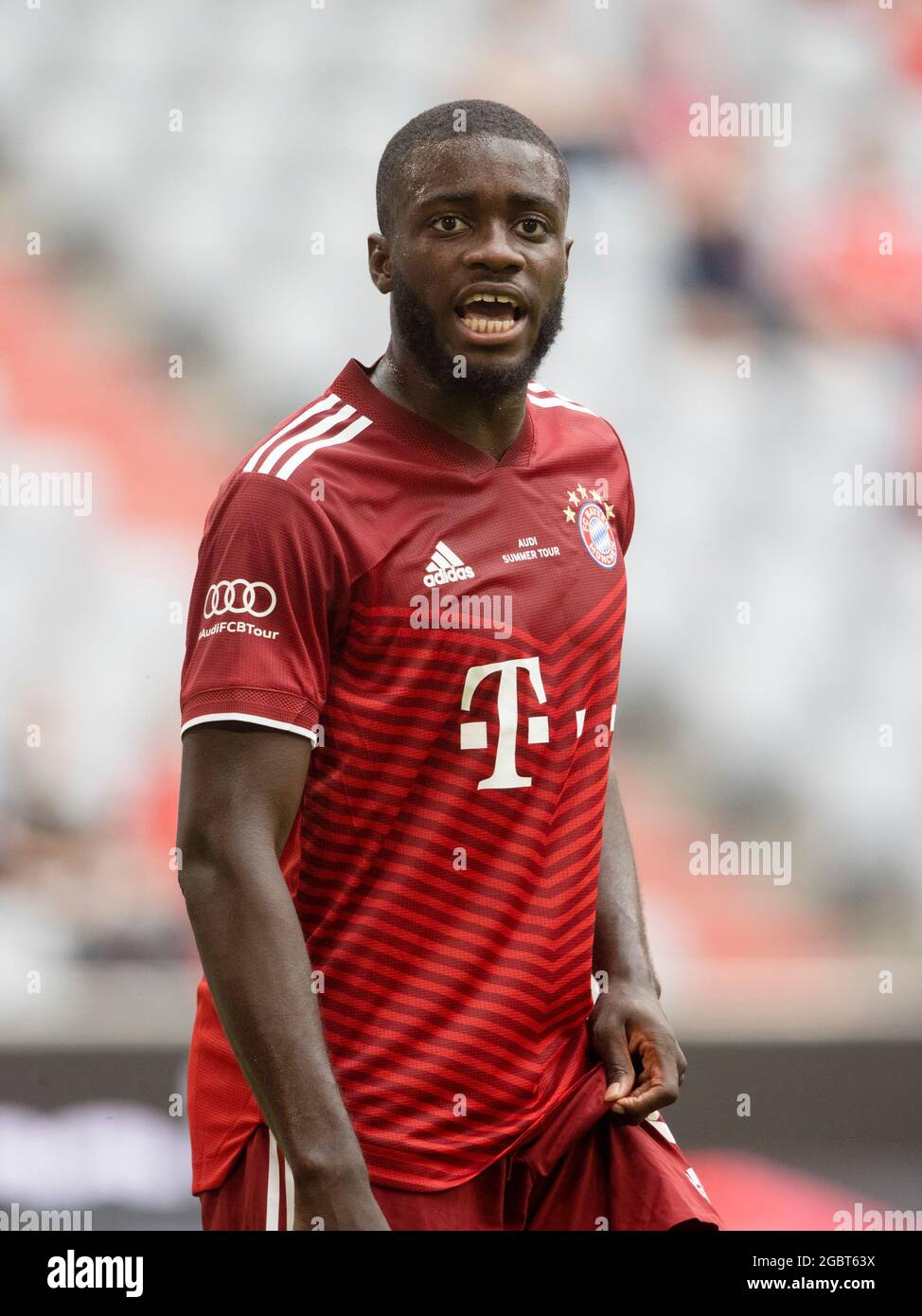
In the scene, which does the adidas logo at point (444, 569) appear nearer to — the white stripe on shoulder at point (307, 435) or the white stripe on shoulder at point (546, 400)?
the white stripe on shoulder at point (307, 435)

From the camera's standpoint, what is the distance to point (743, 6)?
3.84 meters

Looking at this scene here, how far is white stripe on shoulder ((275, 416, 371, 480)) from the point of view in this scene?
1605mm

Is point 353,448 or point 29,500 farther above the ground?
point 29,500

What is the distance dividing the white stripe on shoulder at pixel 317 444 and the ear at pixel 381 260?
19 cm

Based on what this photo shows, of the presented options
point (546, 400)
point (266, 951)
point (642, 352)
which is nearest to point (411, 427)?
point (546, 400)

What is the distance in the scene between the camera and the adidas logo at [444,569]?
5.34ft

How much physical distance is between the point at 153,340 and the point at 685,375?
118cm

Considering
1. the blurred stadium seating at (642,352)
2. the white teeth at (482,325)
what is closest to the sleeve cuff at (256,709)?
the white teeth at (482,325)

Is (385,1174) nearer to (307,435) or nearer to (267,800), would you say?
(267,800)

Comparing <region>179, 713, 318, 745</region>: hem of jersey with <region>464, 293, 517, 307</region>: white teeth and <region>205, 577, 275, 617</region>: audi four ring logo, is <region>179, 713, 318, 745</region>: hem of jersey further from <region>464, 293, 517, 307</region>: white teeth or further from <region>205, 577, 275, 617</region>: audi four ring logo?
<region>464, 293, 517, 307</region>: white teeth

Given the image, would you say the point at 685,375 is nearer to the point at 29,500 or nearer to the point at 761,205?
the point at 761,205

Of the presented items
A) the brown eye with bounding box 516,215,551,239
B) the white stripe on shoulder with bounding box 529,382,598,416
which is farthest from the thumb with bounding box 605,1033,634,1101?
the brown eye with bounding box 516,215,551,239

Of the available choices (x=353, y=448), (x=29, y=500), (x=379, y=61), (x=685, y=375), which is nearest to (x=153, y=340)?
(x=29, y=500)

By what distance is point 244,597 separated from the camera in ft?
5.10
